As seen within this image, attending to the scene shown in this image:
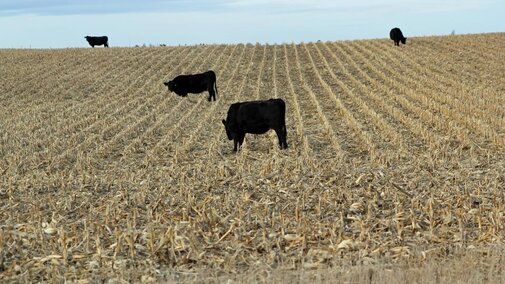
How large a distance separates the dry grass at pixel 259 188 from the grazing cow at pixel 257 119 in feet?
1.27

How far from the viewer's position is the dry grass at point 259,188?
6906 millimetres

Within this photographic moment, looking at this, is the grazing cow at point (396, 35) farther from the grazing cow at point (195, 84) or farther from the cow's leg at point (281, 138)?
the cow's leg at point (281, 138)

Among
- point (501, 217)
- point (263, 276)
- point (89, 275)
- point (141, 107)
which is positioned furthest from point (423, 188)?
point (141, 107)

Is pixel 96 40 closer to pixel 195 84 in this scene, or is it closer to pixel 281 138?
pixel 195 84

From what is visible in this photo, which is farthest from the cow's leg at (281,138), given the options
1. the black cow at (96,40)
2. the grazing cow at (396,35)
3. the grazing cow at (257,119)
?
the black cow at (96,40)

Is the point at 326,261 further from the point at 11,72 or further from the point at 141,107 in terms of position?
the point at 11,72

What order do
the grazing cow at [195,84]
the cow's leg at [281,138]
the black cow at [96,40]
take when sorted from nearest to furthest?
the cow's leg at [281,138], the grazing cow at [195,84], the black cow at [96,40]

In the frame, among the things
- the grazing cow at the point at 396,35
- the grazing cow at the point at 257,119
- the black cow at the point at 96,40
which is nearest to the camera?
the grazing cow at the point at 257,119

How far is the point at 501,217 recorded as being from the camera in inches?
326

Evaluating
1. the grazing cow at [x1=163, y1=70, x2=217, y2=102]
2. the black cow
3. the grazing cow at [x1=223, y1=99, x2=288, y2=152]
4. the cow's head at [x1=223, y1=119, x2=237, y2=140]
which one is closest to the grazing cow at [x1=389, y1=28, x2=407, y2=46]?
the grazing cow at [x1=163, y1=70, x2=217, y2=102]

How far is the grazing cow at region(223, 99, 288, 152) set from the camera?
14164mm

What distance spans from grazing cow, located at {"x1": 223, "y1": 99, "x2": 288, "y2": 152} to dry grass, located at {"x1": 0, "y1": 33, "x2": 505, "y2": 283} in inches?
15.2

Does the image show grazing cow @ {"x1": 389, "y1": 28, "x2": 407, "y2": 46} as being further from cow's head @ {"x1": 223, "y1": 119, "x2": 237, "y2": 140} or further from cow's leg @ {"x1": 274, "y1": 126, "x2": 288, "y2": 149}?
cow's leg @ {"x1": 274, "y1": 126, "x2": 288, "y2": 149}

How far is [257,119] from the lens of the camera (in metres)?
14.4
